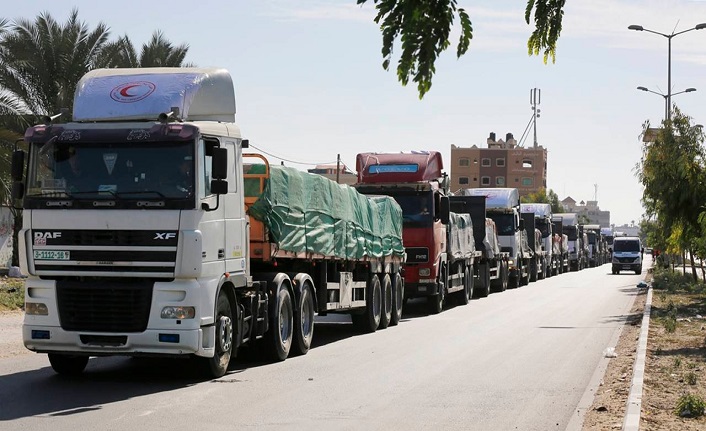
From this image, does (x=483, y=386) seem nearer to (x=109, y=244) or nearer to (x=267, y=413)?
(x=267, y=413)

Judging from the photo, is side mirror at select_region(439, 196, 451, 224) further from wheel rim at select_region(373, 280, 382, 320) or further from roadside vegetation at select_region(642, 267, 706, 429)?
wheel rim at select_region(373, 280, 382, 320)

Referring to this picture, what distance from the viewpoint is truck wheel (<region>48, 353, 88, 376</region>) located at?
13.6 metres

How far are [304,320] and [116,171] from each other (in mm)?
4873

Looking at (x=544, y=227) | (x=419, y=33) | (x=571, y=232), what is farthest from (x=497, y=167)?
(x=419, y=33)

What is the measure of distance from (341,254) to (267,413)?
26.8 ft

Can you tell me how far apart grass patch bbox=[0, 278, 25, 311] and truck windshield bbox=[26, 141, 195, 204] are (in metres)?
12.2

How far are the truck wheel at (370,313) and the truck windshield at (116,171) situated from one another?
8953 mm

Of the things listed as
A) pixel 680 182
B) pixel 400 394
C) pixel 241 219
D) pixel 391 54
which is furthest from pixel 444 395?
pixel 680 182

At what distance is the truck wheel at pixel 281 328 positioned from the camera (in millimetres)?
14883

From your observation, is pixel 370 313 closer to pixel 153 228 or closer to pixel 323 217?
pixel 323 217

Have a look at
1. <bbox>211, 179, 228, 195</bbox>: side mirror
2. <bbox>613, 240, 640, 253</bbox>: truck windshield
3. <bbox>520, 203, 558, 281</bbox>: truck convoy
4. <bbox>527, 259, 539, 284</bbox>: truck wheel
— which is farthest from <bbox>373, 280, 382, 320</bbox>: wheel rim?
<bbox>613, 240, 640, 253</bbox>: truck windshield

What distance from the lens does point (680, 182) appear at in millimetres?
31547

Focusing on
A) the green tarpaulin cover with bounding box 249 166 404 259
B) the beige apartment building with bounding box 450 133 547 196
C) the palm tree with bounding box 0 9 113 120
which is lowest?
the green tarpaulin cover with bounding box 249 166 404 259

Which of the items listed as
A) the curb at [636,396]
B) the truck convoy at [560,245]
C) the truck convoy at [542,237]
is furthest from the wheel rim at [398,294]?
the truck convoy at [560,245]
